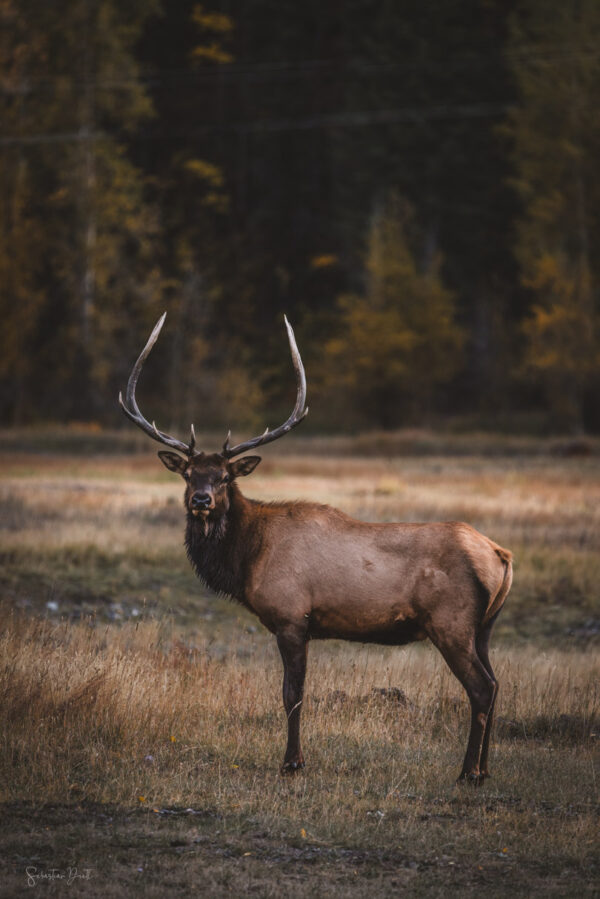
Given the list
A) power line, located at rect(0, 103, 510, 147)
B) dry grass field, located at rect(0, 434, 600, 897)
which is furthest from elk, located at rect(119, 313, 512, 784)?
power line, located at rect(0, 103, 510, 147)

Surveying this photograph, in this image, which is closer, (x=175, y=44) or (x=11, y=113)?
(x=11, y=113)

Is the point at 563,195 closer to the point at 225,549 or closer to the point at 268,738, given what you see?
the point at 225,549

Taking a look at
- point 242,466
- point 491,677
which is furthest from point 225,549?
point 491,677

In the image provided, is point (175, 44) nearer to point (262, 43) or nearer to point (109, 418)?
point (262, 43)

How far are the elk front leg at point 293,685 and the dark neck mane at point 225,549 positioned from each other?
0.59m

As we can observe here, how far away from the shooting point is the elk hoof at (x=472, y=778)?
778 cm

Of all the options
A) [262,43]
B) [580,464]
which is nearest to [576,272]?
[580,464]

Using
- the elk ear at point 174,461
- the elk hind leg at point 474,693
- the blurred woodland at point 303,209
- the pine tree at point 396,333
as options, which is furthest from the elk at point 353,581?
the pine tree at point 396,333

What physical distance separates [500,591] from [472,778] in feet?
3.99

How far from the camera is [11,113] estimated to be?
44.8 metres

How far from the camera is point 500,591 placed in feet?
26.8

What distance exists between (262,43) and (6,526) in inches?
2059

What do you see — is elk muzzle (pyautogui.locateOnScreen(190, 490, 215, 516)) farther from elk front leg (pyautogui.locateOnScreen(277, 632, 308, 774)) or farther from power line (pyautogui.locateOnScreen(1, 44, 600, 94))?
power line (pyautogui.locateOnScreen(1, 44, 600, 94))

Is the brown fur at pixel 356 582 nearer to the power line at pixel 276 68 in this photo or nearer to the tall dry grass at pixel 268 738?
the tall dry grass at pixel 268 738
